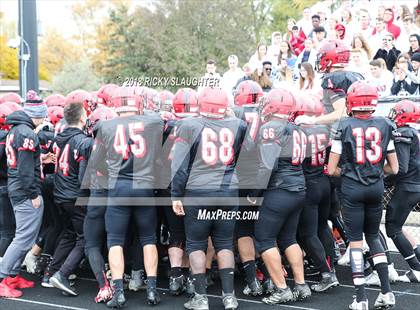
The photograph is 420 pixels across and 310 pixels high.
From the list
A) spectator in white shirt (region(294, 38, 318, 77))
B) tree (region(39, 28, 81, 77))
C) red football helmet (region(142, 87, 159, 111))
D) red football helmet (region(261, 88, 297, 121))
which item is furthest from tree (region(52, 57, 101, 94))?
red football helmet (region(261, 88, 297, 121))

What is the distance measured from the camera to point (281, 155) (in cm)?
621

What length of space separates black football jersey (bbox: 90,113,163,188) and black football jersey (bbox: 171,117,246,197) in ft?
1.15

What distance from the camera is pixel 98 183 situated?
6586mm

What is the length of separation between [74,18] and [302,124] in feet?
132

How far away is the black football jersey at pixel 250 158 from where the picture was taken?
21.2 ft

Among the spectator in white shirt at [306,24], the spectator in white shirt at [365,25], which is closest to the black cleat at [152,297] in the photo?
the spectator in white shirt at [365,25]

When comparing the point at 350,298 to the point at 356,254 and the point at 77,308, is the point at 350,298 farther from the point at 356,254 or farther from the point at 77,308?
the point at 77,308

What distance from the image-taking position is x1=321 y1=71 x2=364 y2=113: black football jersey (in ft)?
23.0

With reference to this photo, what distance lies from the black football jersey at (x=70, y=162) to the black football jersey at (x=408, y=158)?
10.3 ft

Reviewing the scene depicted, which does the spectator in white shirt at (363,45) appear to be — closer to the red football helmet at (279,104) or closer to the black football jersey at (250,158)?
the black football jersey at (250,158)

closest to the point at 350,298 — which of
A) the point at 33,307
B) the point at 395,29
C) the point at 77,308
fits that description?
the point at 77,308

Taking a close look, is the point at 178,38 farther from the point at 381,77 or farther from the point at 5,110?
the point at 5,110

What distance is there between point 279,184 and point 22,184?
260 centimetres

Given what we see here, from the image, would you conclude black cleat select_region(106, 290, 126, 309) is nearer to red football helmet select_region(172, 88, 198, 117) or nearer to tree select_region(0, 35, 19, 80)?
red football helmet select_region(172, 88, 198, 117)
